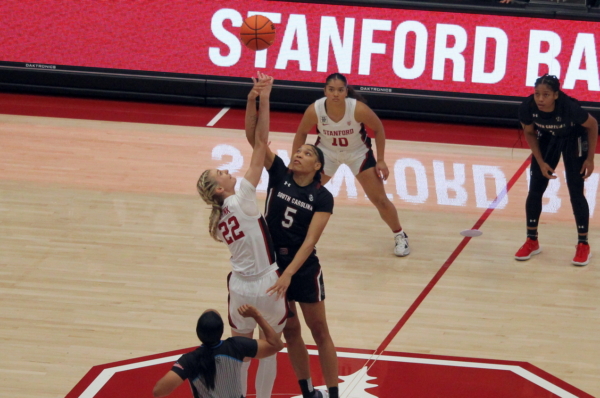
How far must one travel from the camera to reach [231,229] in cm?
462

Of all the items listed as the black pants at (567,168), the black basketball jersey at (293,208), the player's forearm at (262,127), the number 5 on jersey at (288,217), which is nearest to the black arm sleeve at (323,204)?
the black basketball jersey at (293,208)

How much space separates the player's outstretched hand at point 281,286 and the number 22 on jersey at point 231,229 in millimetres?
330

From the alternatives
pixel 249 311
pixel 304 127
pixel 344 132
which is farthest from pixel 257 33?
pixel 249 311

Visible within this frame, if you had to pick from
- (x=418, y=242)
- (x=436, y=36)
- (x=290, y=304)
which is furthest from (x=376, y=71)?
(x=290, y=304)

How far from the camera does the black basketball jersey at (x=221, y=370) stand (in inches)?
154

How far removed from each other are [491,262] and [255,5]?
5.95 metres

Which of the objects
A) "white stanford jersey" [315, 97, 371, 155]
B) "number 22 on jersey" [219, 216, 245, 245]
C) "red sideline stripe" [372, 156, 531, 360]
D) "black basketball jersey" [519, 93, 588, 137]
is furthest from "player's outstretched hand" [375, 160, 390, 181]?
"number 22 on jersey" [219, 216, 245, 245]

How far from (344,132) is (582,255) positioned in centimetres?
242

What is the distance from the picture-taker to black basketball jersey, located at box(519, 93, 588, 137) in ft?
22.9

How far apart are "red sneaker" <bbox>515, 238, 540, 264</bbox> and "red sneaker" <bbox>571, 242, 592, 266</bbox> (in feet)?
1.20

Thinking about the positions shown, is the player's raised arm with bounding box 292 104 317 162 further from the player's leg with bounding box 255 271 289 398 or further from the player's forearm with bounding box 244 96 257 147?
the player's leg with bounding box 255 271 289 398

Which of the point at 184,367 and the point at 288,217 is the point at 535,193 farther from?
the point at 184,367

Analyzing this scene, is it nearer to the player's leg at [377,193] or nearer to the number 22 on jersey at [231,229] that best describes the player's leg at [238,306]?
the number 22 on jersey at [231,229]

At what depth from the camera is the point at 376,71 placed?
11.8m
